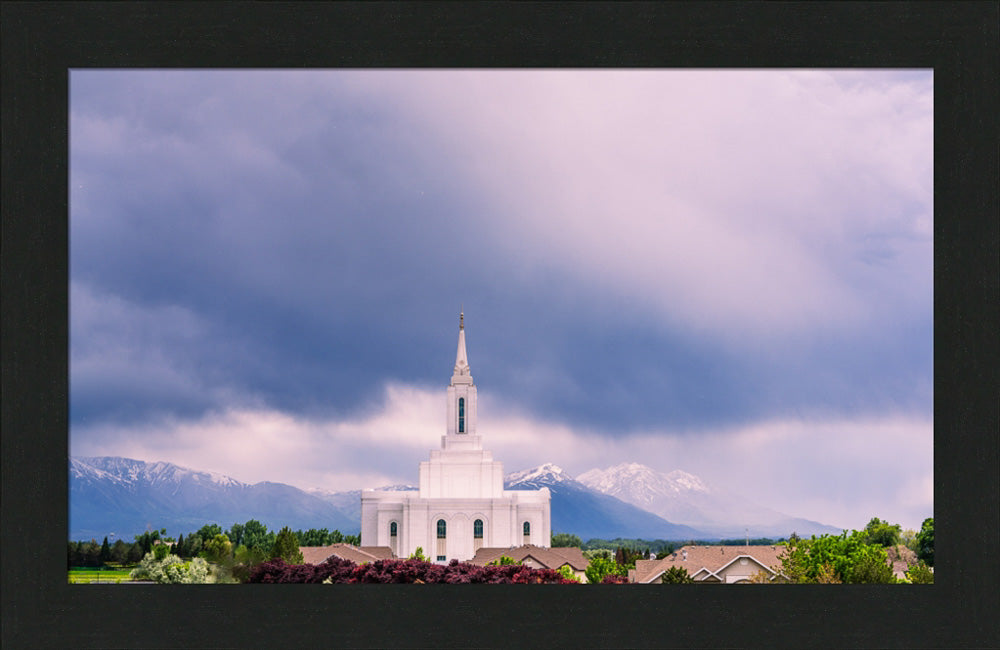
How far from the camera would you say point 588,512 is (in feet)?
128

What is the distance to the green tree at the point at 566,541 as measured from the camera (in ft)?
108

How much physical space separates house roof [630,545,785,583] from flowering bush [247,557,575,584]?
5.36 m

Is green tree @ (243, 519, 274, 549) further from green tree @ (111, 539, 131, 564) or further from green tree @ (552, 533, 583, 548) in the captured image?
green tree @ (552, 533, 583, 548)

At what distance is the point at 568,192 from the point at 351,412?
9.97m

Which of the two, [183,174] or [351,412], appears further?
[351,412]

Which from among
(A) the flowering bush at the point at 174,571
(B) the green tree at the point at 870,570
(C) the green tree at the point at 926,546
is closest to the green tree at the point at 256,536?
(A) the flowering bush at the point at 174,571

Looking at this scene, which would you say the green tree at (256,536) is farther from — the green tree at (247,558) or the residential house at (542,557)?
the green tree at (247,558)

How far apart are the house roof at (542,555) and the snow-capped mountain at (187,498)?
5.38 m

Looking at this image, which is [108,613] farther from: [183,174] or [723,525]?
[723,525]

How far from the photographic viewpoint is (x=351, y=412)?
38.2 meters

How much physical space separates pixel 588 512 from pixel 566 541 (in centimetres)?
557

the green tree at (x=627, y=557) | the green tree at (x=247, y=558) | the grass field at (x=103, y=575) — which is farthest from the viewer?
the green tree at (x=627, y=557)

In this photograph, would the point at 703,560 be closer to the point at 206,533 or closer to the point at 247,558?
the point at 247,558

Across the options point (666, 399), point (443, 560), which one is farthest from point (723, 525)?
point (443, 560)
